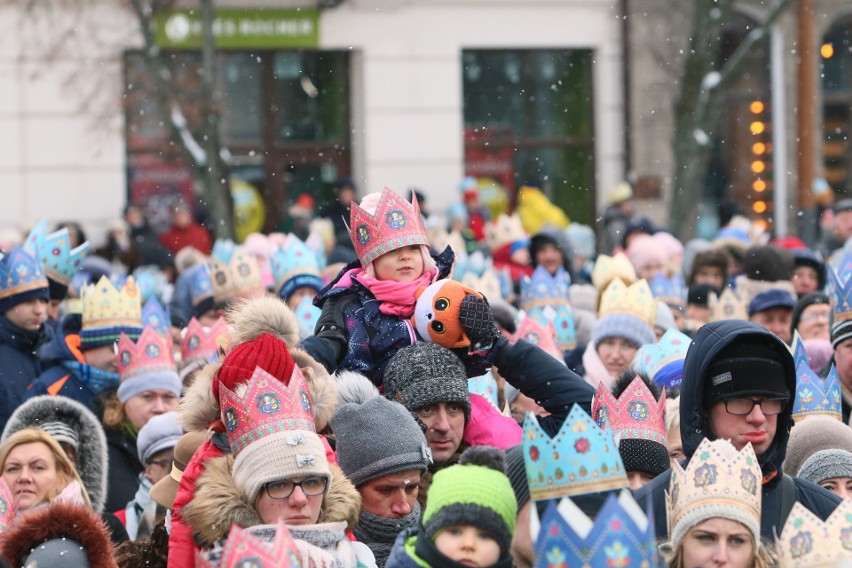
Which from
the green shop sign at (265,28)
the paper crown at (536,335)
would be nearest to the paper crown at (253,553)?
the paper crown at (536,335)

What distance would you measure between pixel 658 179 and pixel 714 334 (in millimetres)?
17156

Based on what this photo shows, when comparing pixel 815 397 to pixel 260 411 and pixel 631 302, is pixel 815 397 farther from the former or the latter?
pixel 260 411

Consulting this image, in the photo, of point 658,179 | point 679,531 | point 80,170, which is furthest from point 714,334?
point 658,179

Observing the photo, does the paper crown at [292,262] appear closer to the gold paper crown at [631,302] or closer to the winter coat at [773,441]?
the gold paper crown at [631,302]

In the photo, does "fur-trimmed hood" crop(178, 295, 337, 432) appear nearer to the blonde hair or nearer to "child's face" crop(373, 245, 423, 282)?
"child's face" crop(373, 245, 423, 282)

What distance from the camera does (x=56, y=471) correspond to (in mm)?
6875

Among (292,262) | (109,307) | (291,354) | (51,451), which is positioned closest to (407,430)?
(291,354)

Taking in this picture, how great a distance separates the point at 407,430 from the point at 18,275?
401 centimetres

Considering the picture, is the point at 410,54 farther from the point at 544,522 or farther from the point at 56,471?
the point at 544,522

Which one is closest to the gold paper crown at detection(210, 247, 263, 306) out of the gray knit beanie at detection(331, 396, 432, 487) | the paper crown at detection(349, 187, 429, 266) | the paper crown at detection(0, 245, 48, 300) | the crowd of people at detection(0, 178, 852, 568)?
the crowd of people at detection(0, 178, 852, 568)

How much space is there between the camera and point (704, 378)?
214 inches

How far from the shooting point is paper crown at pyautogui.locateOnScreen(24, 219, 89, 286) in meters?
9.94

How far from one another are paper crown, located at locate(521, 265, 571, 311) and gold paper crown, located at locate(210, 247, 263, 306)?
1547mm

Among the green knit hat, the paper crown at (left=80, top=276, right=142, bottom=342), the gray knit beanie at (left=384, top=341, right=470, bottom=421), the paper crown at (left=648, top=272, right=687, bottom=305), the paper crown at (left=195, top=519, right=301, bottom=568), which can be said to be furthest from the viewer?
the paper crown at (left=648, top=272, right=687, bottom=305)
